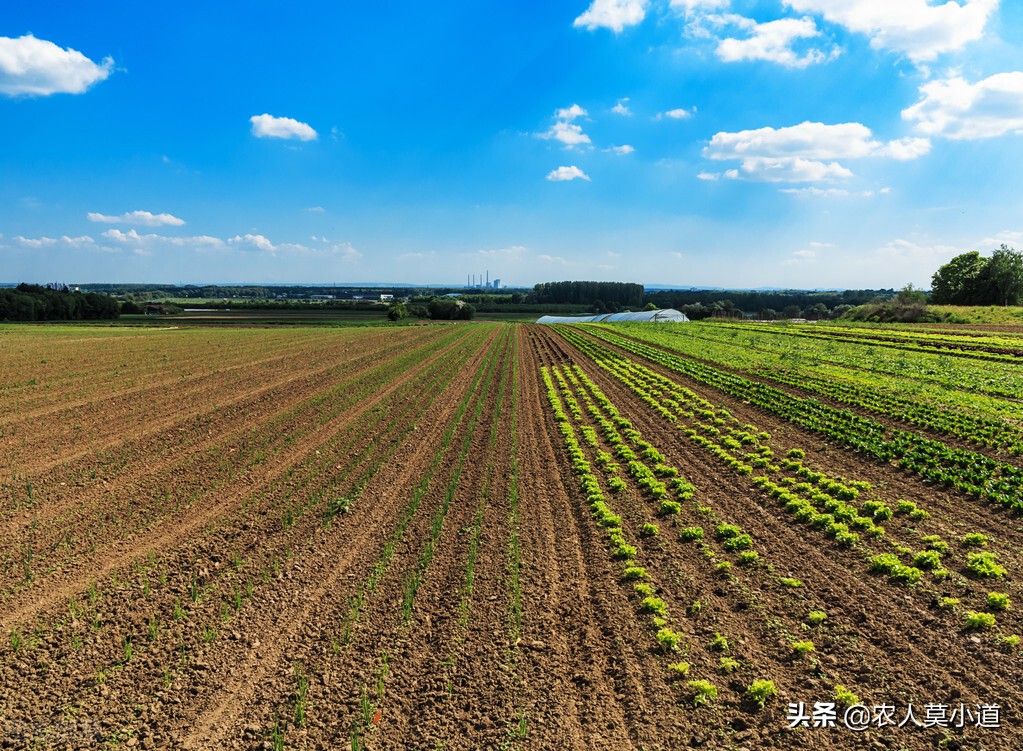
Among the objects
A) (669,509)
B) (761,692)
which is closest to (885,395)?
(669,509)

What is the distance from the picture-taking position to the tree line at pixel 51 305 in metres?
79.4

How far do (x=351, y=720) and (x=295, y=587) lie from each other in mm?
2940

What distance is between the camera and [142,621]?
7.16 m

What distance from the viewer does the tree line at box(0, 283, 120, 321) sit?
79438 millimetres

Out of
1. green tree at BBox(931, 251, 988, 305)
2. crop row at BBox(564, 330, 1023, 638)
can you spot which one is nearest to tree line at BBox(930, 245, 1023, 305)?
green tree at BBox(931, 251, 988, 305)

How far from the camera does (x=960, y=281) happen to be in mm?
88250

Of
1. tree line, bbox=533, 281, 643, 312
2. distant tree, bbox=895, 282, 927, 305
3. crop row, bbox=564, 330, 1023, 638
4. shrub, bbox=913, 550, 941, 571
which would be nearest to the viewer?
crop row, bbox=564, 330, 1023, 638

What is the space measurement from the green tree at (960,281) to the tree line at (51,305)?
139 meters

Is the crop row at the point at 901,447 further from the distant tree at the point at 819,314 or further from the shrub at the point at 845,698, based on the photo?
the distant tree at the point at 819,314

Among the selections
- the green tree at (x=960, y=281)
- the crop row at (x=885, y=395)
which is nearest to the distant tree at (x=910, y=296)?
the green tree at (x=960, y=281)

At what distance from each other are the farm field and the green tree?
294 ft

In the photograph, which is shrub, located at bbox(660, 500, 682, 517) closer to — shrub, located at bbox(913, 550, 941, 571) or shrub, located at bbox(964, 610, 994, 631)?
shrub, located at bbox(913, 550, 941, 571)

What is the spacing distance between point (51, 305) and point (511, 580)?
105m

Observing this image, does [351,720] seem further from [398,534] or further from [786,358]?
[786,358]
